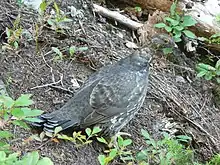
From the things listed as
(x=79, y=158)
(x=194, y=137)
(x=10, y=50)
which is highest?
(x=10, y=50)

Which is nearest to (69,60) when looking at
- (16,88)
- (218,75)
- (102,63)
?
(102,63)

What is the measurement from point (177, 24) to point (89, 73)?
1130 mm

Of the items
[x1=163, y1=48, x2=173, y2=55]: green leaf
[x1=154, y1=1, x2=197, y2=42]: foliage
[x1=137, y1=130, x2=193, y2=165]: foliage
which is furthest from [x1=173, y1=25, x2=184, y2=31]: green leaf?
[x1=137, y1=130, x2=193, y2=165]: foliage

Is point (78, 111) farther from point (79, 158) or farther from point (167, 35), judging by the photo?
point (167, 35)

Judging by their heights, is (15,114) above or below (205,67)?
above

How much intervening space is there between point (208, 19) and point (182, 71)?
67 centimetres

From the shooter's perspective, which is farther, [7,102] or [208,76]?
[208,76]

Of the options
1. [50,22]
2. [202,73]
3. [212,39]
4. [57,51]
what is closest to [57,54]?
[57,51]

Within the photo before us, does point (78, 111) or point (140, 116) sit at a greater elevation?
point (78, 111)

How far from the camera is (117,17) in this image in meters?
6.29

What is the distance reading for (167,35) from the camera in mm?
5855

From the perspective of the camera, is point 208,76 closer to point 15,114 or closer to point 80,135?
point 80,135

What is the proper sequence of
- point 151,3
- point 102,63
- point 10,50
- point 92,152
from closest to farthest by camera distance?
point 92,152, point 10,50, point 102,63, point 151,3

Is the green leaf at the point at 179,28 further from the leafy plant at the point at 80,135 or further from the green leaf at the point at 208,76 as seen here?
the leafy plant at the point at 80,135
